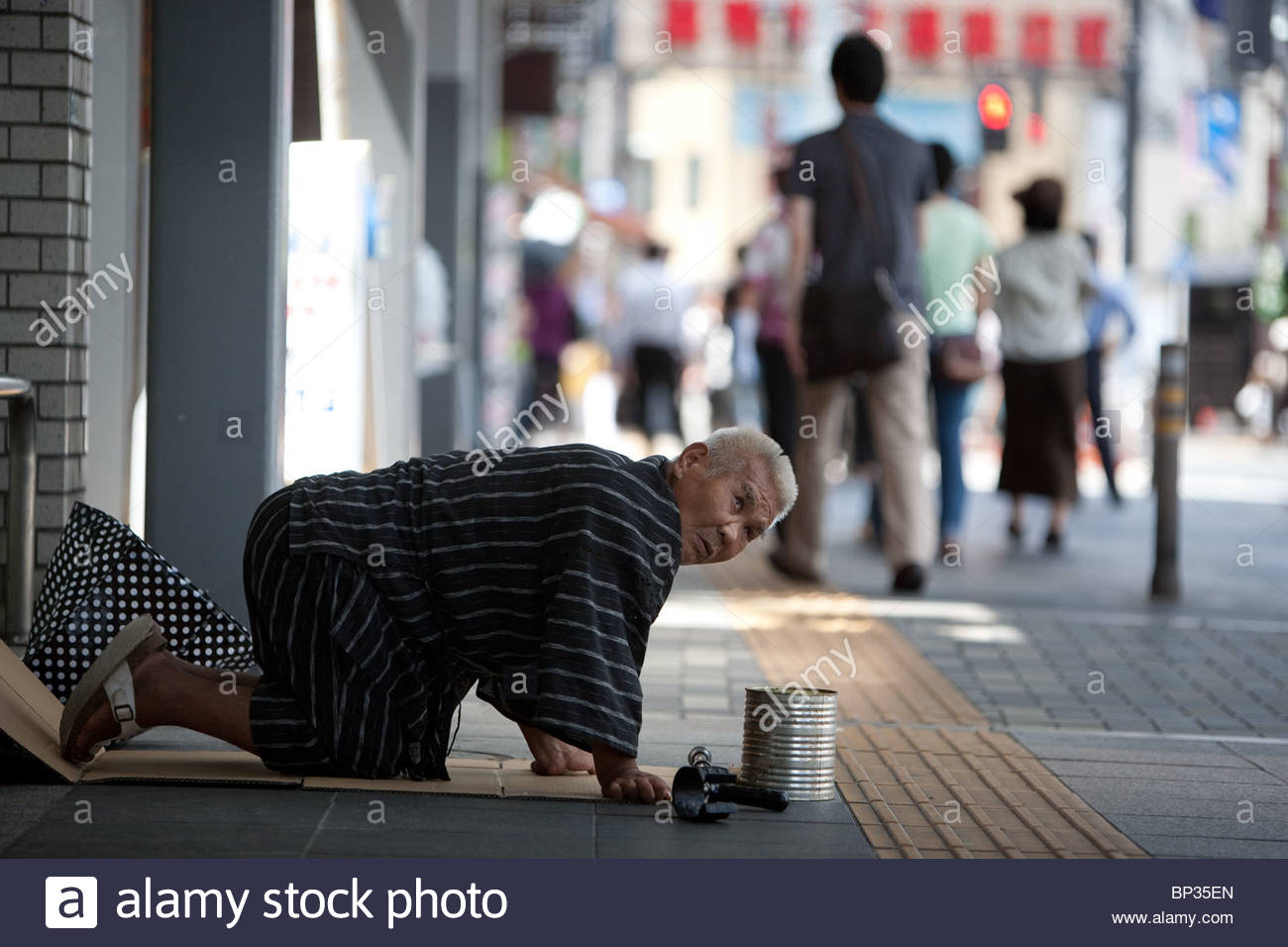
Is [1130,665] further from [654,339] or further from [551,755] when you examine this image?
[654,339]

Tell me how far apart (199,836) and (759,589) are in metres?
5.54

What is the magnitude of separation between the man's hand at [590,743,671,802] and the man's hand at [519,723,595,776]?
1.14 feet

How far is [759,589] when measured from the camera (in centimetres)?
906

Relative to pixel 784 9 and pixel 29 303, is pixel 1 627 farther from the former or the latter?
pixel 784 9

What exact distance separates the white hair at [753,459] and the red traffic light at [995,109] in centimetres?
1248

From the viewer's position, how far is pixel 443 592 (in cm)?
420

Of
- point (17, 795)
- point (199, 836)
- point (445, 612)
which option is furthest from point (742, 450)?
point (17, 795)

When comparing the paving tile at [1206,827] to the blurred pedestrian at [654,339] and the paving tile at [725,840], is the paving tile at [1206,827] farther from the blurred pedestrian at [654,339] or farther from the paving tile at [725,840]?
the blurred pedestrian at [654,339]

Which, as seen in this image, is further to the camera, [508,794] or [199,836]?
[508,794]

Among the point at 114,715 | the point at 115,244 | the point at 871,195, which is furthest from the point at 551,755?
the point at 871,195

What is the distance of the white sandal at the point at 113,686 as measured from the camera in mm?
4176

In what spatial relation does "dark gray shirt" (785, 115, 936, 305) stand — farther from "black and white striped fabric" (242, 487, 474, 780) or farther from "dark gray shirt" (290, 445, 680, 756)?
"black and white striped fabric" (242, 487, 474, 780)

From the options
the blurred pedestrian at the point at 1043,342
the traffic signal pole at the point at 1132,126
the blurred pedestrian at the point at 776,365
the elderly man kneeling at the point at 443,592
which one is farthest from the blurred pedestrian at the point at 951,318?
the traffic signal pole at the point at 1132,126

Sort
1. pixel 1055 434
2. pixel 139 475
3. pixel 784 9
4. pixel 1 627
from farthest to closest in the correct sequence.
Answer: pixel 784 9 → pixel 1055 434 → pixel 139 475 → pixel 1 627
